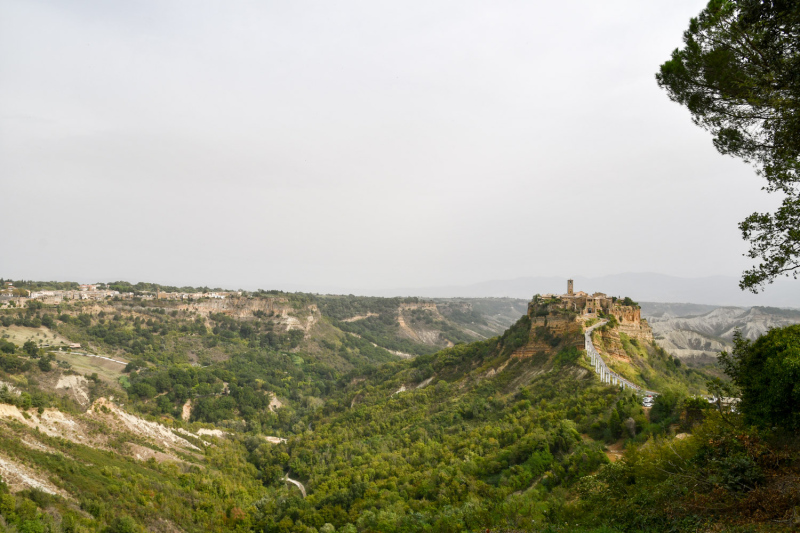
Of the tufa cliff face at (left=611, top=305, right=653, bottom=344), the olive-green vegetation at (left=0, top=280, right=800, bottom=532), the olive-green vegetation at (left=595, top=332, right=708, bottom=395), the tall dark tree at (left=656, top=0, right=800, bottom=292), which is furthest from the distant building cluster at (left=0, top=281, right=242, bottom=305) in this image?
the tall dark tree at (left=656, top=0, right=800, bottom=292)

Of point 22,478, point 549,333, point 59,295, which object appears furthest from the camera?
point 59,295

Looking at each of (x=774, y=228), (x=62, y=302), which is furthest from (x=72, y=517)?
(x=62, y=302)

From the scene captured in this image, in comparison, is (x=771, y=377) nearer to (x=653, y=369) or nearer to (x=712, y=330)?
(x=653, y=369)

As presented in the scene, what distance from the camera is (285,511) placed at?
3241cm

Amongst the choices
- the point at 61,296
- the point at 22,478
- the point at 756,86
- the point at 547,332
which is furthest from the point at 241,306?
the point at 756,86

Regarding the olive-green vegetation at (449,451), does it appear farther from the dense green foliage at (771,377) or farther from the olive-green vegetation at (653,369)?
the olive-green vegetation at (653,369)

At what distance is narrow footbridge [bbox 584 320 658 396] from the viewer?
98.1ft

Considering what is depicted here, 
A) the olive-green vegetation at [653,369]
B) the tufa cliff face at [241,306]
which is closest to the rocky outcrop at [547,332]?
the olive-green vegetation at [653,369]

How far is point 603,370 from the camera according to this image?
33.0 meters

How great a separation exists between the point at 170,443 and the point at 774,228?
165 feet

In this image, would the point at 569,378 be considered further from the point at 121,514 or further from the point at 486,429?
the point at 121,514

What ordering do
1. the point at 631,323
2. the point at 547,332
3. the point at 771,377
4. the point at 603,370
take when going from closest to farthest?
the point at 771,377, the point at 603,370, the point at 547,332, the point at 631,323

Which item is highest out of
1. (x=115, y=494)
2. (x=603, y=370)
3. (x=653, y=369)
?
(x=603, y=370)

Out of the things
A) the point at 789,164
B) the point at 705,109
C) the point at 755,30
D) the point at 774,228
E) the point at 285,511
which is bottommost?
→ the point at 285,511
